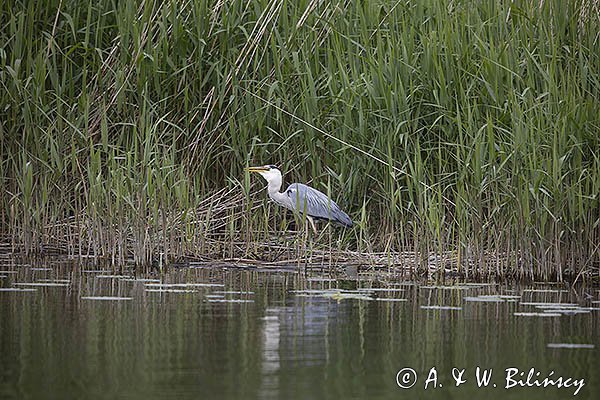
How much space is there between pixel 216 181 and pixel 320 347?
437 cm

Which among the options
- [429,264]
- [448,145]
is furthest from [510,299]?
[448,145]

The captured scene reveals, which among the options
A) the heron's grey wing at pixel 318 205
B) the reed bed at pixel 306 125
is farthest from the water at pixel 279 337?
the heron's grey wing at pixel 318 205

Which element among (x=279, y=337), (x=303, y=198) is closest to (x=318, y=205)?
(x=303, y=198)

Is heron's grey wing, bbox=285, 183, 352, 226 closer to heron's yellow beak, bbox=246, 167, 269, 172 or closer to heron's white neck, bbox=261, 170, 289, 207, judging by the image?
heron's white neck, bbox=261, 170, 289, 207

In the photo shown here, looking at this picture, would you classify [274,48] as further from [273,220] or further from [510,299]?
[510,299]

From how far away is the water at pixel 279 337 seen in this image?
154 inches

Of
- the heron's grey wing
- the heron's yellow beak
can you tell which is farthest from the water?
the heron's yellow beak

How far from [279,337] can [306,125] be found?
385cm

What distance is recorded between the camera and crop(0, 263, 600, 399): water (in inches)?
154

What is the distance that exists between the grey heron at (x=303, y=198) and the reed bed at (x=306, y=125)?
0.57 feet

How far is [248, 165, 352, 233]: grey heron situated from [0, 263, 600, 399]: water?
45.2 inches

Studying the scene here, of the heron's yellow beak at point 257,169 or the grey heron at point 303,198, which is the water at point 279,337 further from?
the heron's yellow beak at point 257,169

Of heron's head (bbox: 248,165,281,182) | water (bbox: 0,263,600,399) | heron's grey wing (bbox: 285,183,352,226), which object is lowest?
water (bbox: 0,263,600,399)

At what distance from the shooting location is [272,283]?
23.1 feet
